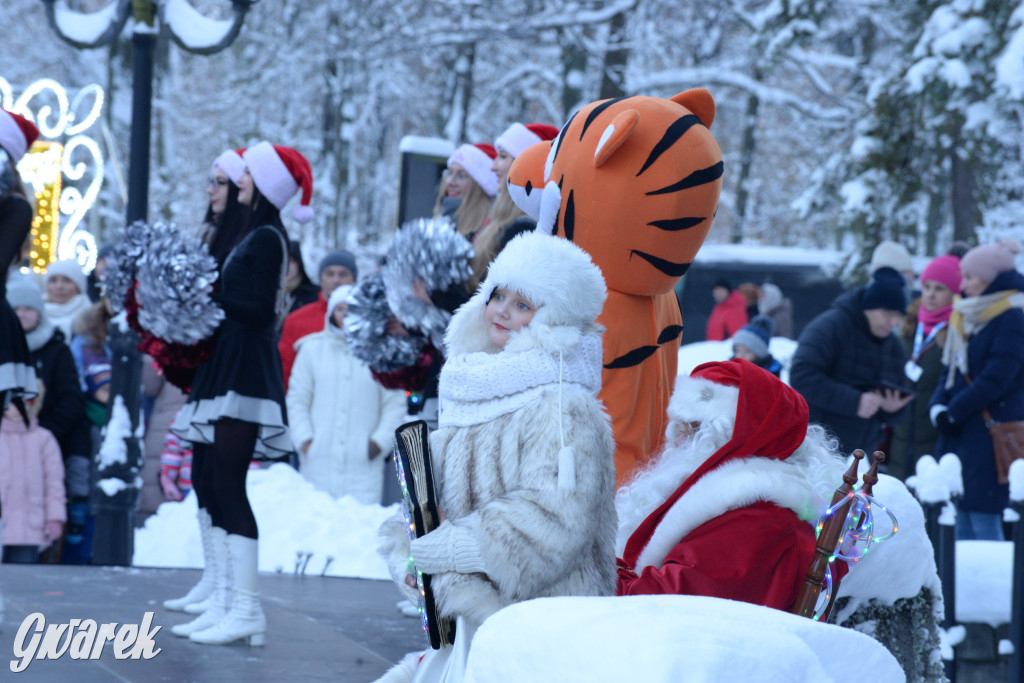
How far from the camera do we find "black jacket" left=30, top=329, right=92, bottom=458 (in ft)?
24.2

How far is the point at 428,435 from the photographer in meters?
3.20

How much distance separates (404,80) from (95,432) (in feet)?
60.2

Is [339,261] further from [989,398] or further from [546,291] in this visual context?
[546,291]

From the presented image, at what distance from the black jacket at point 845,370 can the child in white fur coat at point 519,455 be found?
393cm

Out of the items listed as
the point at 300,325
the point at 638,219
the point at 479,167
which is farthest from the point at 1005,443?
the point at 300,325

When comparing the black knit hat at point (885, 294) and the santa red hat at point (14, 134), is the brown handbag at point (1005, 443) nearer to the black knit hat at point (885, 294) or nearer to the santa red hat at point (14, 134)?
the black knit hat at point (885, 294)

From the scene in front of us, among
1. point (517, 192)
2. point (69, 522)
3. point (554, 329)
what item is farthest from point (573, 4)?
point (554, 329)

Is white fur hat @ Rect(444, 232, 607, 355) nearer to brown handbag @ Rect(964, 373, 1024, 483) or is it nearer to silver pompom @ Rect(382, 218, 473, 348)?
silver pompom @ Rect(382, 218, 473, 348)

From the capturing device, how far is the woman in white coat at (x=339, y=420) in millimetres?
7816

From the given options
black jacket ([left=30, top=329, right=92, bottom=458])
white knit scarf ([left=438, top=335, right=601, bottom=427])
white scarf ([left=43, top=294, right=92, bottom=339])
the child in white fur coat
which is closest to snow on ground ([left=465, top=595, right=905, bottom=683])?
the child in white fur coat

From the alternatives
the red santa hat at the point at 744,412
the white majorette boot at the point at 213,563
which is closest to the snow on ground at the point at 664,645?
the red santa hat at the point at 744,412

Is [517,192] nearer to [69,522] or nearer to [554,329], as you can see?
[554,329]

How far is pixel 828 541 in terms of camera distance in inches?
122

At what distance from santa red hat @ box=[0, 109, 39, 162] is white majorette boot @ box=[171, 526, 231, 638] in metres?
1.82
